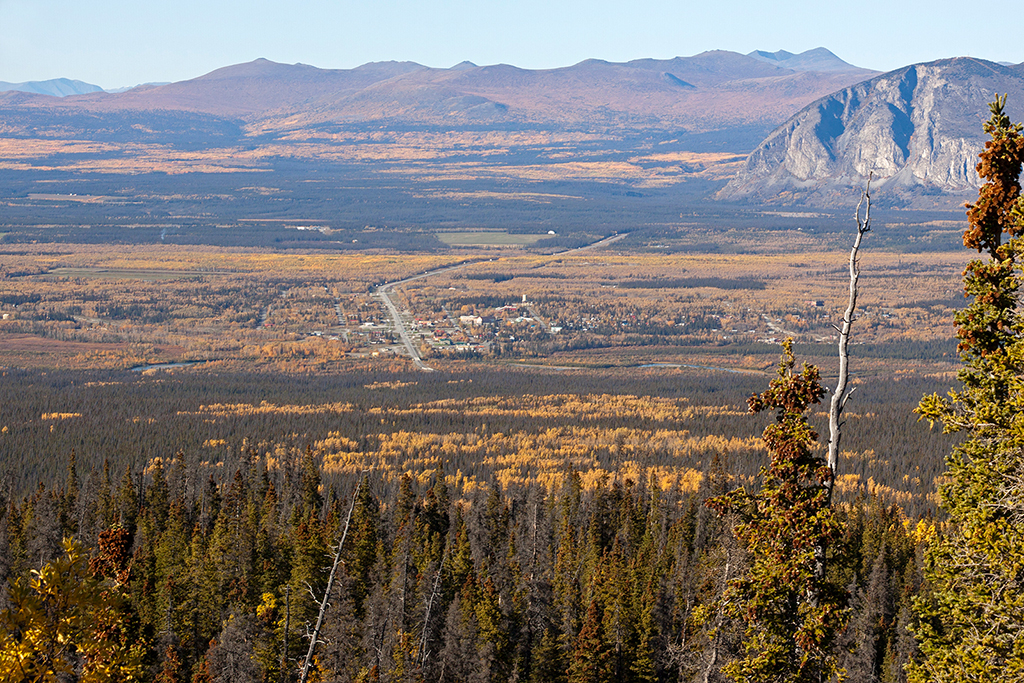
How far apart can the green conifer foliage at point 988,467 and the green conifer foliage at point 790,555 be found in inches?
86.7

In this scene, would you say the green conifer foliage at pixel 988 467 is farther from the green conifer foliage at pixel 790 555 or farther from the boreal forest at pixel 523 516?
the green conifer foliage at pixel 790 555

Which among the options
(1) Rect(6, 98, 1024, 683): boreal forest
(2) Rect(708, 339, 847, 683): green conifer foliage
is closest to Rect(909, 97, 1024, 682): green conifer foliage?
(1) Rect(6, 98, 1024, 683): boreal forest

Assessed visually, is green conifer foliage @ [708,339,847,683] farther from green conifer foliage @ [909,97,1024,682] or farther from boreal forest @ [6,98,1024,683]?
green conifer foliage @ [909,97,1024,682]

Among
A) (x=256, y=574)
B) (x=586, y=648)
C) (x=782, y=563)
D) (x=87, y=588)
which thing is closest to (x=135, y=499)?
(x=256, y=574)

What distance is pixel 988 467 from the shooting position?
22.6m

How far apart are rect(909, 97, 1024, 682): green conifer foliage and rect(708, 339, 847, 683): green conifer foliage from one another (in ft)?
7.23

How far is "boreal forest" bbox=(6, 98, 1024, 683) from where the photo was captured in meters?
22.9

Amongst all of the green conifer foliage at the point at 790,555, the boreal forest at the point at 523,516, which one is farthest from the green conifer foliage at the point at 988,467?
the green conifer foliage at the point at 790,555

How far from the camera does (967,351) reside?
2472 cm

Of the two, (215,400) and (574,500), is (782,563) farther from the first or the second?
(215,400)

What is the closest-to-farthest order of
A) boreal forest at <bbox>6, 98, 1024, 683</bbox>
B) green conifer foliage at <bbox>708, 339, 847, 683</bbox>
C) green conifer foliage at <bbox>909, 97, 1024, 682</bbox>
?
green conifer foliage at <bbox>909, 97, 1024, 682</bbox>
green conifer foliage at <bbox>708, 339, 847, 683</bbox>
boreal forest at <bbox>6, 98, 1024, 683</bbox>

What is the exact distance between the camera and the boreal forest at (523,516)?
2289cm

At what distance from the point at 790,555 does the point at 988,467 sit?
4030 millimetres

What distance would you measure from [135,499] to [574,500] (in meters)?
30.4
